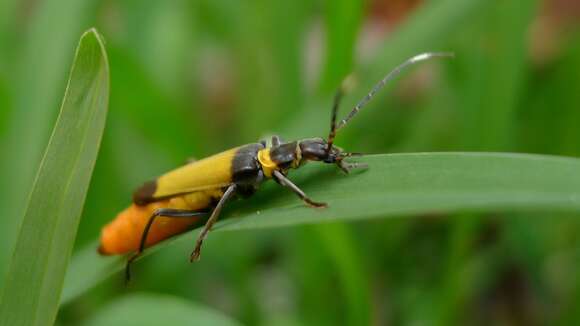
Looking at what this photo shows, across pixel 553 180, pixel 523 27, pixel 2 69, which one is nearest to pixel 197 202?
pixel 553 180

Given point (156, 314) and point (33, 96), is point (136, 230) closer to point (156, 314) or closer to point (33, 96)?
point (156, 314)

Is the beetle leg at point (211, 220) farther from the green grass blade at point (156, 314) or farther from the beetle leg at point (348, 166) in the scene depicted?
the beetle leg at point (348, 166)

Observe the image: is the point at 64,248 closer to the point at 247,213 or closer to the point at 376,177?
the point at 247,213

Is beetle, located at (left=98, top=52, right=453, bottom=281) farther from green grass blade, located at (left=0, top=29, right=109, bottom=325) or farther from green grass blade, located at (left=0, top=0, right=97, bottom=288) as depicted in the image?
green grass blade, located at (left=0, top=0, right=97, bottom=288)

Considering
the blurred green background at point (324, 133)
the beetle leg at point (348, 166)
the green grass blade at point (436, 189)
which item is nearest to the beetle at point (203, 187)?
the beetle leg at point (348, 166)

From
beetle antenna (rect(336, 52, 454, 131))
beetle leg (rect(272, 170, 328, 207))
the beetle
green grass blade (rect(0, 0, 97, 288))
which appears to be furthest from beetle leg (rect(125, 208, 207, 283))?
green grass blade (rect(0, 0, 97, 288))
